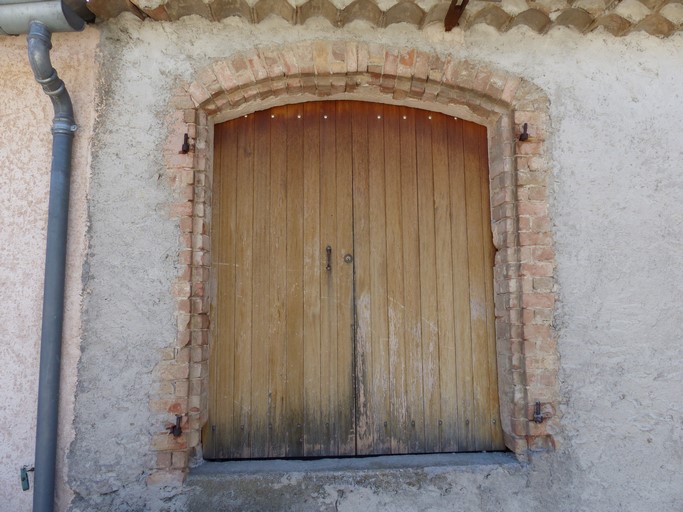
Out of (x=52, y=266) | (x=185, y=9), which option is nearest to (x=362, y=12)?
(x=185, y=9)

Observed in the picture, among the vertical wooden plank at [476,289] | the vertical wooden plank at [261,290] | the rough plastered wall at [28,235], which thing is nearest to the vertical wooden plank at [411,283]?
the vertical wooden plank at [476,289]

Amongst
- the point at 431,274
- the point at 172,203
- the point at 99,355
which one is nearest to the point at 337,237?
the point at 431,274

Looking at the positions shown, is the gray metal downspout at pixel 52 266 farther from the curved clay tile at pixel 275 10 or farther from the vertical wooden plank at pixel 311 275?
the vertical wooden plank at pixel 311 275

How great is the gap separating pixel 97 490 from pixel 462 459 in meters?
1.95

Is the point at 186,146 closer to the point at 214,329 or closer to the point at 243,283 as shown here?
the point at 243,283

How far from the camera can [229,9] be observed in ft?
9.02

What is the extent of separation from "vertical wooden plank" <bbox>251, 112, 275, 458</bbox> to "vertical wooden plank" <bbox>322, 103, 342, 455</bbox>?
331 mm

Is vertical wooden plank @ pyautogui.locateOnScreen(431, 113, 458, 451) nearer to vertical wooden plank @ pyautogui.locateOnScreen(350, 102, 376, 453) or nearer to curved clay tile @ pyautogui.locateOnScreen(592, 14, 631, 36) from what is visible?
vertical wooden plank @ pyautogui.locateOnScreen(350, 102, 376, 453)

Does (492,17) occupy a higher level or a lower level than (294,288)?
higher

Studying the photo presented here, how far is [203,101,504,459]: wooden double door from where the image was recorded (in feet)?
9.63

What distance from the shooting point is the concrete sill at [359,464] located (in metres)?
2.69

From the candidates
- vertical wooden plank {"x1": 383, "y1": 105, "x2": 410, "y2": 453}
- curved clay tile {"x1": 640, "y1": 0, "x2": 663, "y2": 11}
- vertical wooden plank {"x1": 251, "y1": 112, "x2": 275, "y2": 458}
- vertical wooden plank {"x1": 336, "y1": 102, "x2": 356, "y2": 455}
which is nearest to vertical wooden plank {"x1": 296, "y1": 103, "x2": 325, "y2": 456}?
vertical wooden plank {"x1": 336, "y1": 102, "x2": 356, "y2": 455}

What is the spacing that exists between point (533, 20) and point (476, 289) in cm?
159

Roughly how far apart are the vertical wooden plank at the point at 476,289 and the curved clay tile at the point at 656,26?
1.07m
